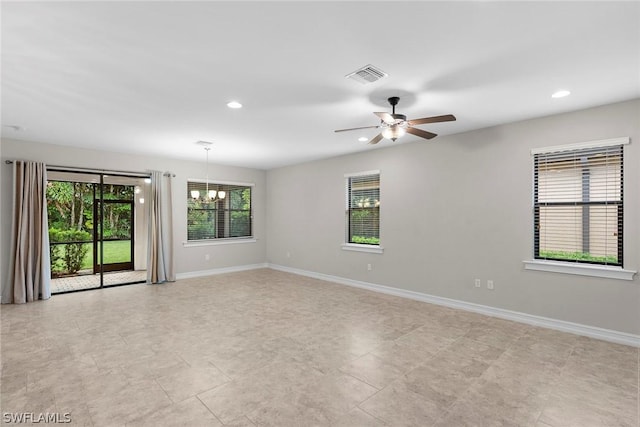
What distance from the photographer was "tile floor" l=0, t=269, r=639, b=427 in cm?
220

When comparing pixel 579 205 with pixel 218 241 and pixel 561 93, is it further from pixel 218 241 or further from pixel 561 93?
pixel 218 241

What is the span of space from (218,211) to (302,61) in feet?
19.0

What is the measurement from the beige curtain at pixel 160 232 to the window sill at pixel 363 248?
12.6 feet

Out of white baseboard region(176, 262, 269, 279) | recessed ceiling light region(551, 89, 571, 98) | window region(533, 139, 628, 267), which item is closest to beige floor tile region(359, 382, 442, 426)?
window region(533, 139, 628, 267)

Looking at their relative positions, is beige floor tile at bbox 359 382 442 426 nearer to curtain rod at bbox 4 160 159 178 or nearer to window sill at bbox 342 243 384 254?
window sill at bbox 342 243 384 254

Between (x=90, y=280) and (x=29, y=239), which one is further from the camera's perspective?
A: (x=90, y=280)

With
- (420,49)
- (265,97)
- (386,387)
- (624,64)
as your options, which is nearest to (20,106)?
(265,97)

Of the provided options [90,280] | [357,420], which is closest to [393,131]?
[357,420]

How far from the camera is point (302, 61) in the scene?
2.56m

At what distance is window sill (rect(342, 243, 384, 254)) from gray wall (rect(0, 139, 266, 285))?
2998mm

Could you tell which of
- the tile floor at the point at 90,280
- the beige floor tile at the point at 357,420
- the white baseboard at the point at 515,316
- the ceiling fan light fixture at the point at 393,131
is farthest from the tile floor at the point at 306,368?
the ceiling fan light fixture at the point at 393,131

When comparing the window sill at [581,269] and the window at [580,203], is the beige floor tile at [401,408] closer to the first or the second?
the window sill at [581,269]

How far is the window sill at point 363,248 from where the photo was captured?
18.9ft

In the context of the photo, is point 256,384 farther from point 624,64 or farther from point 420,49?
point 624,64
